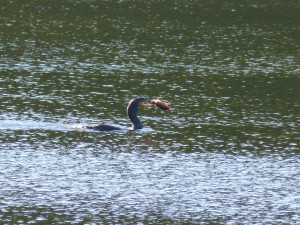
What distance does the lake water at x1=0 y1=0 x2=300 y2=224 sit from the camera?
30406 mm

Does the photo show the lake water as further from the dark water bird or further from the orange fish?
the orange fish

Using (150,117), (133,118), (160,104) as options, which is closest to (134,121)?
(133,118)

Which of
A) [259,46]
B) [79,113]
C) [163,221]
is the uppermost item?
[259,46]

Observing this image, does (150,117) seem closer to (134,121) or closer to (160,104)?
(160,104)

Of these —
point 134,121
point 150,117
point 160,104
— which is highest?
point 160,104

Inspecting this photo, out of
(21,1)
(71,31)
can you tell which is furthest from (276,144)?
(21,1)

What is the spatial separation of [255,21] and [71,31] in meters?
14.5

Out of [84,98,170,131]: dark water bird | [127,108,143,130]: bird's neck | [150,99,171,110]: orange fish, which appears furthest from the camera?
[150,99,171,110]: orange fish

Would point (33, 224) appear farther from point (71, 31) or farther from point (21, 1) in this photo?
point (21, 1)

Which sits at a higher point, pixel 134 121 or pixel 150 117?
pixel 150 117

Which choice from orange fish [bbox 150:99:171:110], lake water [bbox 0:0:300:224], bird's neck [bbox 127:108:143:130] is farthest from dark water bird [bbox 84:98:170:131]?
lake water [bbox 0:0:300:224]

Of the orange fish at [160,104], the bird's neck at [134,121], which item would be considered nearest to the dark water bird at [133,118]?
the bird's neck at [134,121]

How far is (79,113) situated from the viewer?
4306 cm

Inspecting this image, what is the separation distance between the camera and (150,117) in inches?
1715
